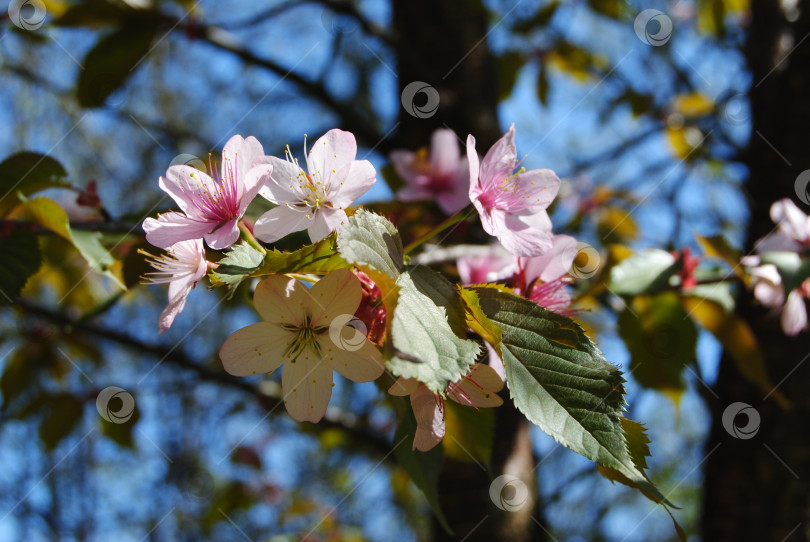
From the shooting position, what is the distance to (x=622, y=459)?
1.55 feet

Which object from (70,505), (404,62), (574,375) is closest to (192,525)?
(70,505)

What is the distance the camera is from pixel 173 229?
2.05 ft

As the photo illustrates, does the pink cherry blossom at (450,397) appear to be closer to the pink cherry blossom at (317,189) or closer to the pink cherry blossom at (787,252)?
the pink cherry blossom at (317,189)

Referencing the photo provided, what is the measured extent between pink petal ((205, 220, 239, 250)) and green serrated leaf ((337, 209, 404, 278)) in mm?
148

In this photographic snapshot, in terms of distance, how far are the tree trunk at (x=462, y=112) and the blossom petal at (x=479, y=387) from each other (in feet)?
2.39

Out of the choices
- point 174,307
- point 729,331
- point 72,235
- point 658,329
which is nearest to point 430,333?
point 174,307

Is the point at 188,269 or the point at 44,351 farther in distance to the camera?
the point at 44,351

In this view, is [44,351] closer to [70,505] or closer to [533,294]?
[533,294]

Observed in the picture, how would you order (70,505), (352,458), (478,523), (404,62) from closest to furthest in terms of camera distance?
(478,523) → (404,62) → (352,458) → (70,505)

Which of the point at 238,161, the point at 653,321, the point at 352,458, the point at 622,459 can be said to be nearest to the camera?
the point at 622,459

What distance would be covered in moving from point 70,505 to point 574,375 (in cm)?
377

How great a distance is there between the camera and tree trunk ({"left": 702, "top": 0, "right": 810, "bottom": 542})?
143 cm

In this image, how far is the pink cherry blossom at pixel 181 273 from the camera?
580 mm

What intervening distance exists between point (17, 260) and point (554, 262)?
0.68 metres
